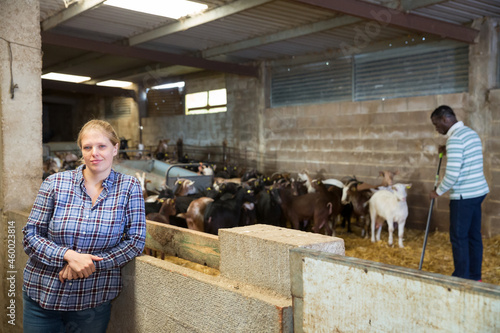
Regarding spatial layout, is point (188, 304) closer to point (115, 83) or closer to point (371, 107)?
point (371, 107)

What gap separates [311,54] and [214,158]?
493cm

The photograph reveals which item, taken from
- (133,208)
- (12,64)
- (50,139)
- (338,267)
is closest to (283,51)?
(12,64)

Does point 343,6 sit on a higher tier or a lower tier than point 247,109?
higher

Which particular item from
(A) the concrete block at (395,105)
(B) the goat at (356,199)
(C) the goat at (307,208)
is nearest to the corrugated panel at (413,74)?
(A) the concrete block at (395,105)

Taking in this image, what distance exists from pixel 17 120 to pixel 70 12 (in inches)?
196

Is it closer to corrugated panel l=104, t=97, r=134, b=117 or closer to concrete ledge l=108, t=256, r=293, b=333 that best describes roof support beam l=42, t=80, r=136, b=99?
corrugated panel l=104, t=97, r=134, b=117

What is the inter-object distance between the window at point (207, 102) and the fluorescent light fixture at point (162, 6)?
19.3 feet

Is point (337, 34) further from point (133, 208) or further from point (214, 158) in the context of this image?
point (133, 208)

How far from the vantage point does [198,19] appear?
9.16 m

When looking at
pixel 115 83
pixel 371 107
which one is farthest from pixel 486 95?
pixel 115 83

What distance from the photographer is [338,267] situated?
6.31ft

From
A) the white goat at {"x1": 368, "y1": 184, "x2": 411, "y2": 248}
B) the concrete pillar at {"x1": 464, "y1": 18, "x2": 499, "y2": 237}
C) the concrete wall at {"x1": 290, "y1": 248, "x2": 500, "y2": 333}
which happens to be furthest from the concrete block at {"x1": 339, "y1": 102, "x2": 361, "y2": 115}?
the concrete wall at {"x1": 290, "y1": 248, "x2": 500, "y2": 333}

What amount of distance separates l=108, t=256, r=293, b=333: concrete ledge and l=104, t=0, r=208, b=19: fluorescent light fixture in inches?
256

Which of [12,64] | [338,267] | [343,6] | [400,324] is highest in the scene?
[343,6]
